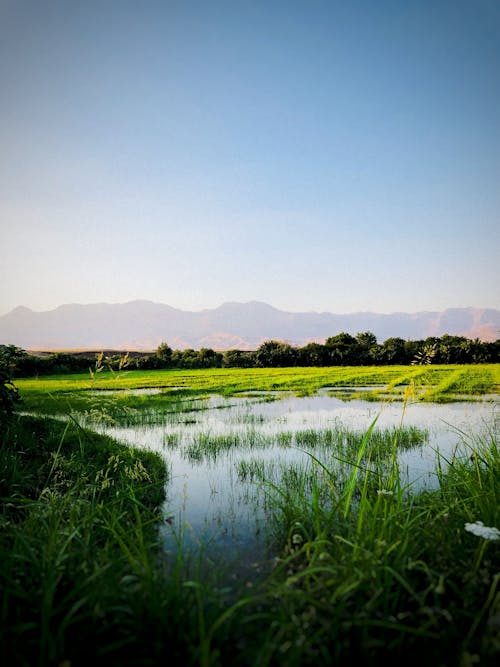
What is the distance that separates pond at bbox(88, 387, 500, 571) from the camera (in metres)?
4.25

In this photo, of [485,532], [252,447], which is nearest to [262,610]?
[485,532]

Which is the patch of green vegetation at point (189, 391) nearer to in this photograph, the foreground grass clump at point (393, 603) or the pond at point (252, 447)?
the pond at point (252, 447)

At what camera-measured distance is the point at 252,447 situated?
8289 millimetres

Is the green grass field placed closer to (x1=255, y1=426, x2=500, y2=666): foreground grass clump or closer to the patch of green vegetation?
(x1=255, y1=426, x2=500, y2=666): foreground grass clump

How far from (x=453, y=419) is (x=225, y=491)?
7.81 m

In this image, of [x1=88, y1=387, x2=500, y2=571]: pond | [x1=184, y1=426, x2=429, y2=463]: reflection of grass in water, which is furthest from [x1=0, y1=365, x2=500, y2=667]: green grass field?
[x1=184, y1=426, x2=429, y2=463]: reflection of grass in water

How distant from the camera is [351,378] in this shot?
25.1m

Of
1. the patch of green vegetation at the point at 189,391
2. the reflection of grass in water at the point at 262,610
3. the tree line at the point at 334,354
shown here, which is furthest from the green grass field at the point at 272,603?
the tree line at the point at 334,354

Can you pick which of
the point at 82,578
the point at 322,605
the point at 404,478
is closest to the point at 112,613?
the point at 82,578

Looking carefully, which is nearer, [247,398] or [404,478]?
[404,478]

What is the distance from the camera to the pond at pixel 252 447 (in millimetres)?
4250

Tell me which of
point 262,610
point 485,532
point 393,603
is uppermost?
point 485,532

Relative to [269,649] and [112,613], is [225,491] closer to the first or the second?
[112,613]

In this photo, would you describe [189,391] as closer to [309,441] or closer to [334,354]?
[309,441]
